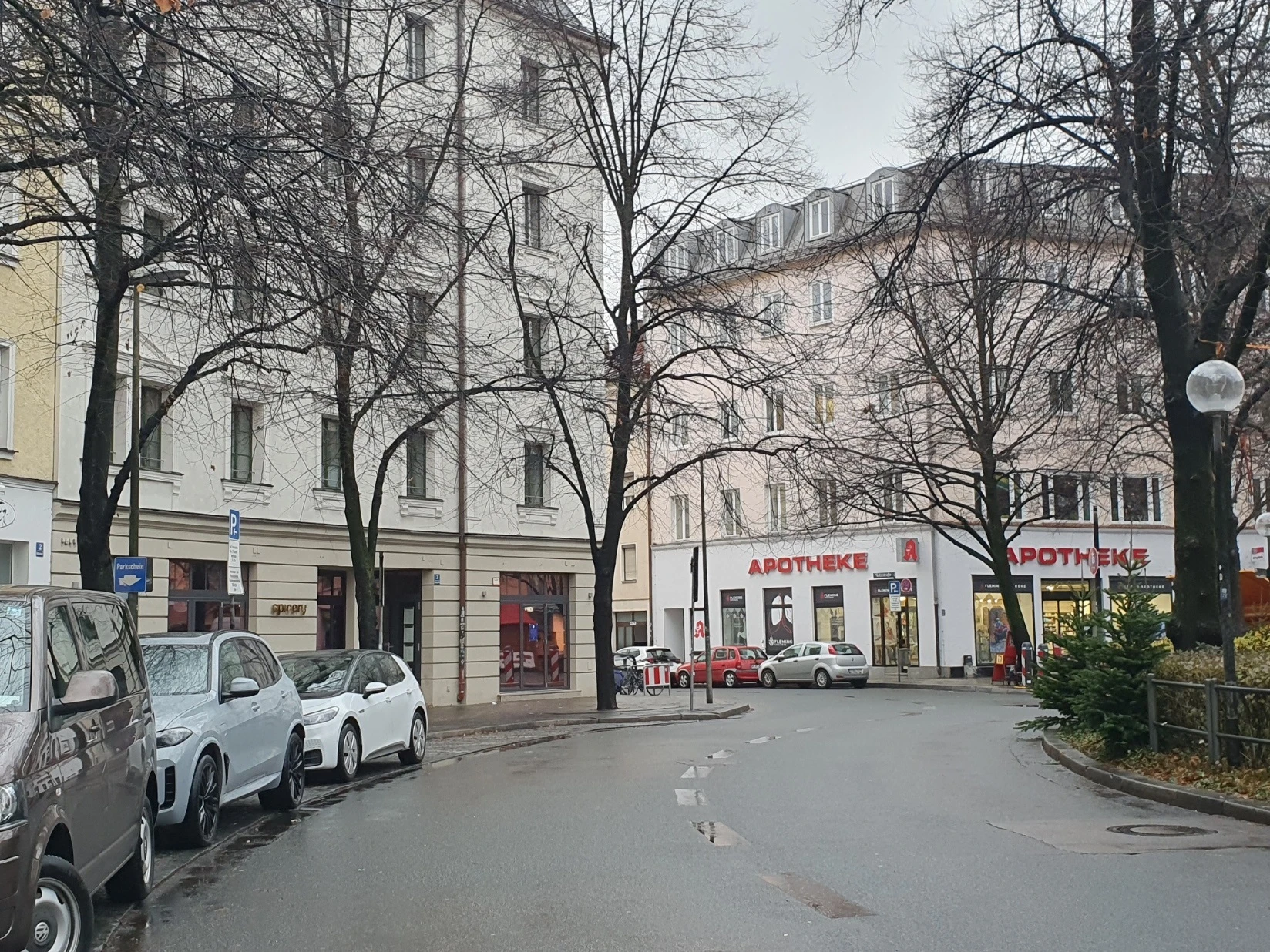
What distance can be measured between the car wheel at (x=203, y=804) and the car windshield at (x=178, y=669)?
0.73 metres

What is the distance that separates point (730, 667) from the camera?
159 ft

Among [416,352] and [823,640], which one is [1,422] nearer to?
[416,352]

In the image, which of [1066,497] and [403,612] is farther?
[1066,497]

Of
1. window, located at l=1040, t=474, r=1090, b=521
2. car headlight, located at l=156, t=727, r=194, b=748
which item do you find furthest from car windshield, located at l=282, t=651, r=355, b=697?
window, located at l=1040, t=474, r=1090, b=521

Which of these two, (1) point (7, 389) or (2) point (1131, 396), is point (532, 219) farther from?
(2) point (1131, 396)

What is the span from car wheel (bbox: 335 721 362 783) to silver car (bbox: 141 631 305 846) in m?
2.02

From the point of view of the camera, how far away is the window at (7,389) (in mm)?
23281

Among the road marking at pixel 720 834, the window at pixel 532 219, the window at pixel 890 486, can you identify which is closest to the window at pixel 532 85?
the window at pixel 532 219

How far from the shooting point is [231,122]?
936cm

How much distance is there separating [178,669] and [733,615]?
4705 centimetres

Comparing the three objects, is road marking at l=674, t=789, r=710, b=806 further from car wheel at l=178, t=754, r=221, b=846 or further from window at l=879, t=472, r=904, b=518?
window at l=879, t=472, r=904, b=518

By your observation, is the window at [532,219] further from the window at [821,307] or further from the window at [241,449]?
the window at [821,307]

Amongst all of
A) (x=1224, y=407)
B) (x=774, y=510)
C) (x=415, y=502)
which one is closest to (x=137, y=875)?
(x=1224, y=407)

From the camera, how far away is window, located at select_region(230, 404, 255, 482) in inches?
1106
